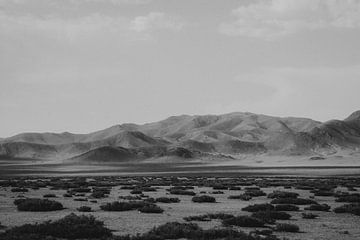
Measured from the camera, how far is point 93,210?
26219 mm

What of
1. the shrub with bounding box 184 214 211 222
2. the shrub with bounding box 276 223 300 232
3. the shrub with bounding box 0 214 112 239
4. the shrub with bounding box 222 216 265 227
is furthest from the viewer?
the shrub with bounding box 184 214 211 222

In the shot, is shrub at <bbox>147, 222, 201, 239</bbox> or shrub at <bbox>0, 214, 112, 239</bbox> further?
shrub at <bbox>147, 222, 201, 239</bbox>

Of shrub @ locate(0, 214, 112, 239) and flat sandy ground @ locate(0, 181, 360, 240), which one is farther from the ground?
shrub @ locate(0, 214, 112, 239)

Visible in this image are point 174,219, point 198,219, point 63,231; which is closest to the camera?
point 63,231

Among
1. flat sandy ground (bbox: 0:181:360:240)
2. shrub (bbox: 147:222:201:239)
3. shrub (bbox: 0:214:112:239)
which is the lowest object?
flat sandy ground (bbox: 0:181:360:240)

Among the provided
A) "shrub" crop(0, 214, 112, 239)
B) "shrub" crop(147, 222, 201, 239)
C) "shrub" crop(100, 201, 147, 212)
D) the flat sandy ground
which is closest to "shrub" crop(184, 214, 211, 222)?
the flat sandy ground

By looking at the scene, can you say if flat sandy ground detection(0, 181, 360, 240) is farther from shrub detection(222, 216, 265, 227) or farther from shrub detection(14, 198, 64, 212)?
shrub detection(222, 216, 265, 227)

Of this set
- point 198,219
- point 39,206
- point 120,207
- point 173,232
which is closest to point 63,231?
point 173,232

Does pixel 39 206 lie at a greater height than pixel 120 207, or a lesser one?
greater

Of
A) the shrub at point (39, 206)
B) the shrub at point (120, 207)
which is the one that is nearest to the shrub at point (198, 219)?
the shrub at point (120, 207)

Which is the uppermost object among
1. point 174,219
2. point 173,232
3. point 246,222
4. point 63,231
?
point 63,231

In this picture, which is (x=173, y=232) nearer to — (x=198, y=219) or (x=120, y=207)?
(x=198, y=219)

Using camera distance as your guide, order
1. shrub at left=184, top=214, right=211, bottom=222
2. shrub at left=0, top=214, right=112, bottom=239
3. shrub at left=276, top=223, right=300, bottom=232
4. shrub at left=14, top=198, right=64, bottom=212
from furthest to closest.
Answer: shrub at left=14, top=198, right=64, bottom=212, shrub at left=184, top=214, right=211, bottom=222, shrub at left=276, top=223, right=300, bottom=232, shrub at left=0, top=214, right=112, bottom=239

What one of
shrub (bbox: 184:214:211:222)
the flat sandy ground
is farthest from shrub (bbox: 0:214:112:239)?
shrub (bbox: 184:214:211:222)
